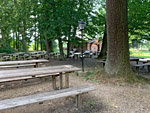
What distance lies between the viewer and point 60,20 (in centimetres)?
693

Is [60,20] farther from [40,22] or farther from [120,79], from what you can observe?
[120,79]

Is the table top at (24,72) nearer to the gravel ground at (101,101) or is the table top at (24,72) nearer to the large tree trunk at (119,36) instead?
the gravel ground at (101,101)

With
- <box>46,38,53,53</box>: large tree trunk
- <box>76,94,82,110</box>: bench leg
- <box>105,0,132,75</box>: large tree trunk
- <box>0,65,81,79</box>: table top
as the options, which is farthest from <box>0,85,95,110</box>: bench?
<box>46,38,53,53</box>: large tree trunk

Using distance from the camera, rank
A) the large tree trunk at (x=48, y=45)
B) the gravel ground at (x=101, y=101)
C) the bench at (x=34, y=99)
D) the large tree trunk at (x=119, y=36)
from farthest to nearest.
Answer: the large tree trunk at (x=48, y=45) → the large tree trunk at (x=119, y=36) → the gravel ground at (x=101, y=101) → the bench at (x=34, y=99)

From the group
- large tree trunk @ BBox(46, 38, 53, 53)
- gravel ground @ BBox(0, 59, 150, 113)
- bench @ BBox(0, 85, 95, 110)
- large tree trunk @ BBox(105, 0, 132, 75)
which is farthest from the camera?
large tree trunk @ BBox(46, 38, 53, 53)

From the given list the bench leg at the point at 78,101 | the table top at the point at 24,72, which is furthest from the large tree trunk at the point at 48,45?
the bench leg at the point at 78,101

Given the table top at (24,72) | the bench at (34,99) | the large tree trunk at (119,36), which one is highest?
the large tree trunk at (119,36)

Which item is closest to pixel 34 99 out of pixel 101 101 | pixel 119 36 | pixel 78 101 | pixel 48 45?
pixel 78 101

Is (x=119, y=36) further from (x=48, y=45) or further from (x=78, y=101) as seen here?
(x=48, y=45)

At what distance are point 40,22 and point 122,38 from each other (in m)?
5.64

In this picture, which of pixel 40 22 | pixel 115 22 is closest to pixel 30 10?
pixel 40 22

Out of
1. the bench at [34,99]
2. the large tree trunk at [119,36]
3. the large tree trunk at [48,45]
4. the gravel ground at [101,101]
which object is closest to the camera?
the bench at [34,99]

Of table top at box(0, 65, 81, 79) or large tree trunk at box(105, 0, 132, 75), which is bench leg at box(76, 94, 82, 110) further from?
large tree trunk at box(105, 0, 132, 75)

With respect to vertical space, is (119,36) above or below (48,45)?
below
